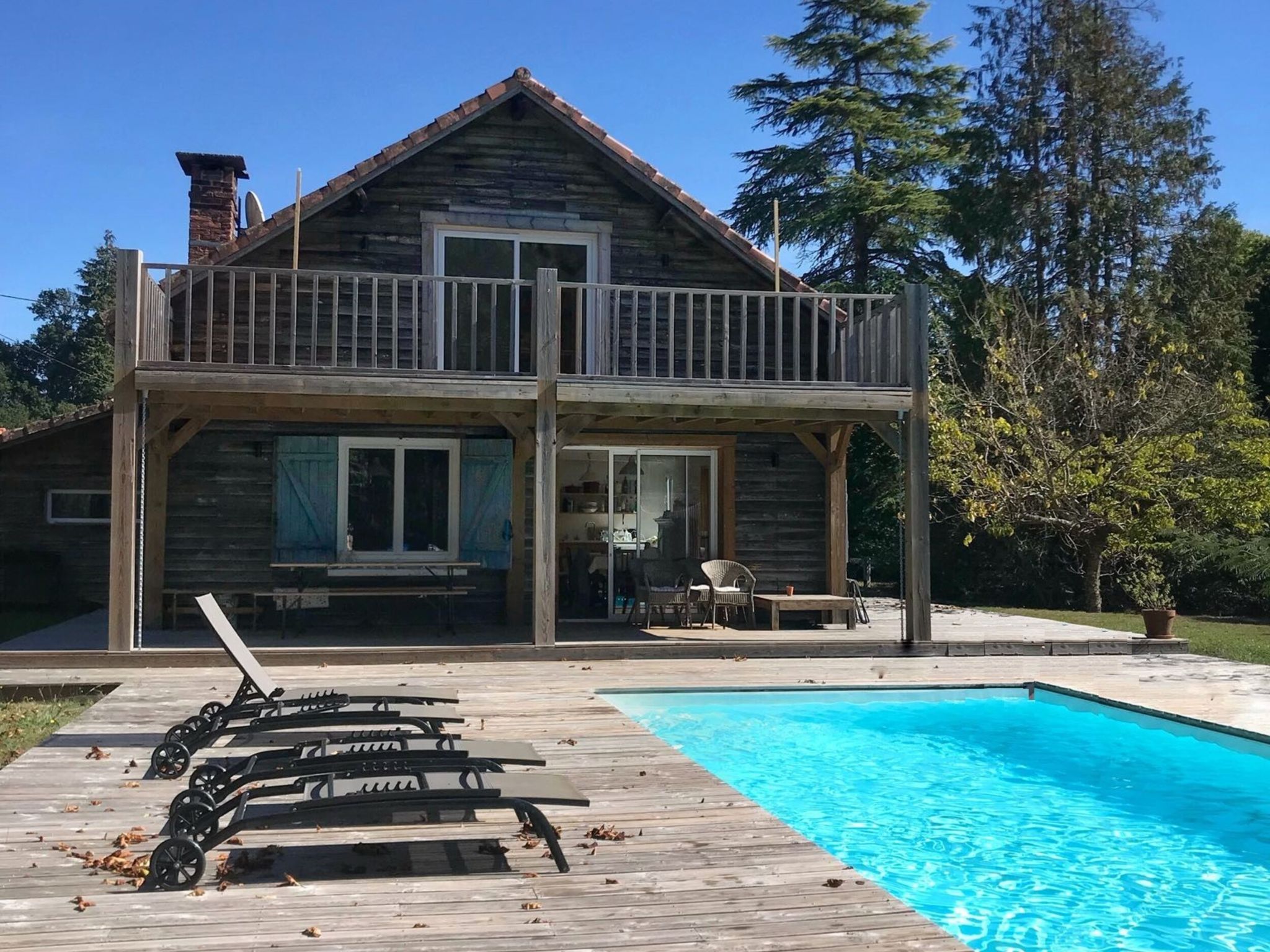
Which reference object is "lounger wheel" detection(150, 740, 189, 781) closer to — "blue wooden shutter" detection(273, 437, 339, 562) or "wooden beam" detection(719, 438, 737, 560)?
"blue wooden shutter" detection(273, 437, 339, 562)

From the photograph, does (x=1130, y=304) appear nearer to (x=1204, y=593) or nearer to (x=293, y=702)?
(x=1204, y=593)

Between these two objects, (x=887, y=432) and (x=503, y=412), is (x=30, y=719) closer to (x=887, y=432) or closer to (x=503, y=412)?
(x=503, y=412)

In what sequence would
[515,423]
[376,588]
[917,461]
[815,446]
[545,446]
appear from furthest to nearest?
[815,446]
[376,588]
[515,423]
[917,461]
[545,446]

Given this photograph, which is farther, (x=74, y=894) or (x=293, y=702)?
(x=293, y=702)

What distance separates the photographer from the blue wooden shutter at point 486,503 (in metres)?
13.1

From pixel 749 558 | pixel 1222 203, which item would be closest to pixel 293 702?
pixel 749 558

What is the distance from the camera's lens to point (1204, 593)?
58.5 feet

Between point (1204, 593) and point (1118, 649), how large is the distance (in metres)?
7.05

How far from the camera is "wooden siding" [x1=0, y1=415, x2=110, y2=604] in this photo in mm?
15766

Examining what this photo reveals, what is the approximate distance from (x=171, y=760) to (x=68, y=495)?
1179 centimetres

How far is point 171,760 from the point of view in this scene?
5613mm

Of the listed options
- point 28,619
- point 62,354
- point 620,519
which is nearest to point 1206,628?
point 620,519

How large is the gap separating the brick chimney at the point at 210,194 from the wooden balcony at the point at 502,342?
1889mm

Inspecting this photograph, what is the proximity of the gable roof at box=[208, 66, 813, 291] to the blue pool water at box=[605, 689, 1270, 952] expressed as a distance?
5.63m
